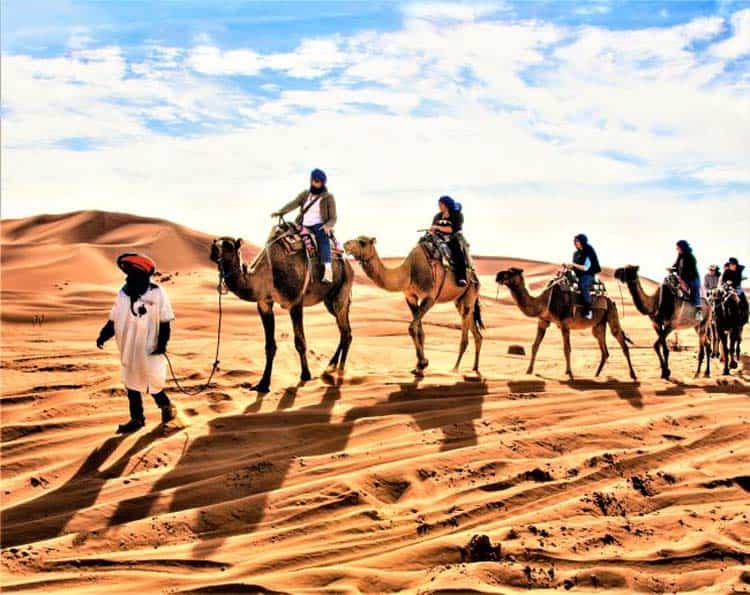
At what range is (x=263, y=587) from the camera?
5676 millimetres

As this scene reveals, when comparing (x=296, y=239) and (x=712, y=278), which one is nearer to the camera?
(x=296, y=239)

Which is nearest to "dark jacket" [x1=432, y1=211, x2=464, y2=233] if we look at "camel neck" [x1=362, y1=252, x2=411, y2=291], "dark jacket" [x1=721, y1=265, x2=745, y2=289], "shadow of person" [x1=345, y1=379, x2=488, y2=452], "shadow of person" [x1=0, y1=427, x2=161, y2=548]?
"camel neck" [x1=362, y1=252, x2=411, y2=291]

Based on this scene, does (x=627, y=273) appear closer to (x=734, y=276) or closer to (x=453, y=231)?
(x=453, y=231)

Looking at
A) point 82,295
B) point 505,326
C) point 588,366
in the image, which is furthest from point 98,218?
point 588,366

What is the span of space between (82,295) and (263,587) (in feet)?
67.9

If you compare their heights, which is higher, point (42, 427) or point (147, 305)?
point (147, 305)

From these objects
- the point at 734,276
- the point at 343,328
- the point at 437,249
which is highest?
the point at 437,249

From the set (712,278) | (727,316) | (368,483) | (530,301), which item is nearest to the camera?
(368,483)

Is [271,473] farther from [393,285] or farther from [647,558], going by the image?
[393,285]

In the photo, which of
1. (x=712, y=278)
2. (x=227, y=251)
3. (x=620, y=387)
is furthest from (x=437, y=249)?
(x=712, y=278)

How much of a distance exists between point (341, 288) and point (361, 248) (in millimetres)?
678

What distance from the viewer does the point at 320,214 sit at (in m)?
12.2

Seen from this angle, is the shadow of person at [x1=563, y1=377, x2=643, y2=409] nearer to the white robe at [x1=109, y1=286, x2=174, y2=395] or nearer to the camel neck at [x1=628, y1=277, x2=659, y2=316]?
the camel neck at [x1=628, y1=277, x2=659, y2=316]

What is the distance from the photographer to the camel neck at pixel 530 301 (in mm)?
14061
